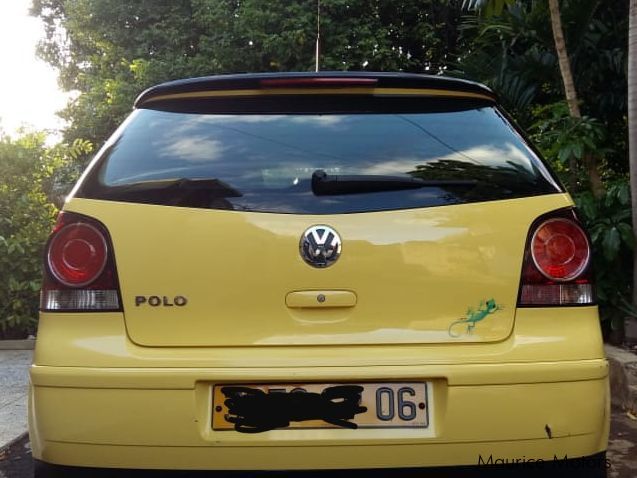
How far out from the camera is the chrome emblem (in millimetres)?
1892

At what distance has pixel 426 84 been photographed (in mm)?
2180

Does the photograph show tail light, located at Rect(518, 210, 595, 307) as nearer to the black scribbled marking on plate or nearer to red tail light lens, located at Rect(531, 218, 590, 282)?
red tail light lens, located at Rect(531, 218, 590, 282)

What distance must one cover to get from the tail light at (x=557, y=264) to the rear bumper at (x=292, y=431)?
214 millimetres

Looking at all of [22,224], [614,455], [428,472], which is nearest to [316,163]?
[428,472]

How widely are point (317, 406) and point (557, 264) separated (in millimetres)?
774

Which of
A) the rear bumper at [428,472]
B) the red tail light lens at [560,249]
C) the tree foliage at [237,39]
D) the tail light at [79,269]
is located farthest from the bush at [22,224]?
the tree foliage at [237,39]

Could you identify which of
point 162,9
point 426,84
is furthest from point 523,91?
point 162,9

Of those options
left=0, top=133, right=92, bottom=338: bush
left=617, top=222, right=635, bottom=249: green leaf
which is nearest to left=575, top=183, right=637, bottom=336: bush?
left=617, top=222, right=635, bottom=249: green leaf

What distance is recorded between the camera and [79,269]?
1.96 meters

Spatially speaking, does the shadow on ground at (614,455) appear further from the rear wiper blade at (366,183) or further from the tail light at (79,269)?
the rear wiper blade at (366,183)

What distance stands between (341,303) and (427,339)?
0.81 feet

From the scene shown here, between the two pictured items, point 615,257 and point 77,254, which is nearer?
point 77,254

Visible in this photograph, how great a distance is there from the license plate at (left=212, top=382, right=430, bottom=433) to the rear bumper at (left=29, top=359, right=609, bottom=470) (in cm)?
2

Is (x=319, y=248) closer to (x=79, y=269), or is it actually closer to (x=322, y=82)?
(x=322, y=82)
